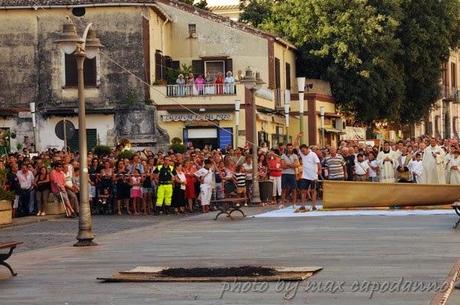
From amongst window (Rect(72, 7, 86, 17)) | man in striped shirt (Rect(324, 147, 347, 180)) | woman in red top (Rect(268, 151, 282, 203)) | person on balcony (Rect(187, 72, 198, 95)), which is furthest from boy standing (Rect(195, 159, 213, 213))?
window (Rect(72, 7, 86, 17))

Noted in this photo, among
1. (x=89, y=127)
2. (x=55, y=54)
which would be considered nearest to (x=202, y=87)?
(x=89, y=127)

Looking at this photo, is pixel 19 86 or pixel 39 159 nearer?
pixel 39 159

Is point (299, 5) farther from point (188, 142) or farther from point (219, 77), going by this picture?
point (188, 142)

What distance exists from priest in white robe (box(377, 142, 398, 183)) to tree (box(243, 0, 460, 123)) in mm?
23964

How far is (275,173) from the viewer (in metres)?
35.6

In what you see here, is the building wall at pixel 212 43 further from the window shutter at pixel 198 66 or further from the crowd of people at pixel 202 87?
the crowd of people at pixel 202 87

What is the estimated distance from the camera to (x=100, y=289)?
1364 cm

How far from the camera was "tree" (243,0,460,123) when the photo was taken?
197 feet

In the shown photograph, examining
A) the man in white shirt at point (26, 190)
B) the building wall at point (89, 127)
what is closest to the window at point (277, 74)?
the building wall at point (89, 127)

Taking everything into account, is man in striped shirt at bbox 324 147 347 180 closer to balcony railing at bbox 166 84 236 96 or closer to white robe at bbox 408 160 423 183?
white robe at bbox 408 160 423 183

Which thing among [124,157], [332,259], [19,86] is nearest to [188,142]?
[19,86]

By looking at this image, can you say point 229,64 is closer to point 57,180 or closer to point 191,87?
point 191,87

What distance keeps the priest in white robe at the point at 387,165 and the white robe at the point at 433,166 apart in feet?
5.95

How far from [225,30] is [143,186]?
26412mm
